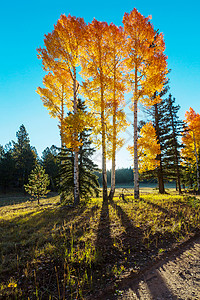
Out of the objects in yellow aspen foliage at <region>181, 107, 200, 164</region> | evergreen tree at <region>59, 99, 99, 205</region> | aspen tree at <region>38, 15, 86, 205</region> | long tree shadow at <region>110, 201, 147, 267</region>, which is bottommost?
long tree shadow at <region>110, 201, 147, 267</region>

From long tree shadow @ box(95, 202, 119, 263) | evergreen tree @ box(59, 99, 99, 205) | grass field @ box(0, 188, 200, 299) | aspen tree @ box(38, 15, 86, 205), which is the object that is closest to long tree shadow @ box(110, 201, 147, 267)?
grass field @ box(0, 188, 200, 299)

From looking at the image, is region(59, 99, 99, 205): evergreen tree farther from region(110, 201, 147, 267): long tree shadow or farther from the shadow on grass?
region(110, 201, 147, 267): long tree shadow

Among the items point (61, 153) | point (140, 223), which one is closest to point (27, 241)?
point (140, 223)

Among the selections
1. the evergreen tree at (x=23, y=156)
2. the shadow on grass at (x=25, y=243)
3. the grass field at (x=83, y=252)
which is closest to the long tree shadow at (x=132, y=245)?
the grass field at (x=83, y=252)

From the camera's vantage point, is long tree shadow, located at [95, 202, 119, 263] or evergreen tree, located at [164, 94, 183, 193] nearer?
long tree shadow, located at [95, 202, 119, 263]

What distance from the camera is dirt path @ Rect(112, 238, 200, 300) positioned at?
2564 mm

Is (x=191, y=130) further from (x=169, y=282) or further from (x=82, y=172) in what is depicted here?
(x=169, y=282)

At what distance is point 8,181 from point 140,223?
43349 millimetres

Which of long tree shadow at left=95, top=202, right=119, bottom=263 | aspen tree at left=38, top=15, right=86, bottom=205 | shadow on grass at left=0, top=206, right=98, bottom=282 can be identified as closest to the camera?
shadow on grass at left=0, top=206, right=98, bottom=282

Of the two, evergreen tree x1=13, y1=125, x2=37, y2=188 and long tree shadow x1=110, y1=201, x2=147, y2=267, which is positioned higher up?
evergreen tree x1=13, y1=125, x2=37, y2=188

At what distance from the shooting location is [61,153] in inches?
484

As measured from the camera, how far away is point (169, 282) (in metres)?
2.84

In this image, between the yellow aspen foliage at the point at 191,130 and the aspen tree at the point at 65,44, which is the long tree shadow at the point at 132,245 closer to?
the aspen tree at the point at 65,44

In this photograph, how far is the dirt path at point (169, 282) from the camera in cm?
256
